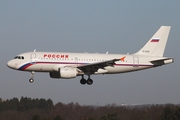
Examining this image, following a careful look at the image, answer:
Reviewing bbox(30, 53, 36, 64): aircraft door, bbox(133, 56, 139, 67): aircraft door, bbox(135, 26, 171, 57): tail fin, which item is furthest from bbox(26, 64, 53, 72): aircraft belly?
bbox(135, 26, 171, 57): tail fin

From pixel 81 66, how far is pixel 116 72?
611cm

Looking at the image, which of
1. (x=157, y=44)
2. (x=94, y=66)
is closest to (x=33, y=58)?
(x=94, y=66)

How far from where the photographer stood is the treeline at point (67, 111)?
123250 mm

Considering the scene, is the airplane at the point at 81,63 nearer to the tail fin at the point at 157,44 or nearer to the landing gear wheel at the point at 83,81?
the landing gear wheel at the point at 83,81

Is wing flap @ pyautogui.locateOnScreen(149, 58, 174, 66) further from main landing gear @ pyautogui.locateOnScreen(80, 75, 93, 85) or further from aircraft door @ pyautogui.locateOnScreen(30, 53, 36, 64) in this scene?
aircraft door @ pyautogui.locateOnScreen(30, 53, 36, 64)

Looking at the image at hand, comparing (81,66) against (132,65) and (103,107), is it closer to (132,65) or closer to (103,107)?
(132,65)

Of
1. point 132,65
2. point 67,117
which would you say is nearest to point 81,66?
point 132,65

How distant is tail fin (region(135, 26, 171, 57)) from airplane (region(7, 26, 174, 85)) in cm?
34

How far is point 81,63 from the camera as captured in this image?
58500 millimetres

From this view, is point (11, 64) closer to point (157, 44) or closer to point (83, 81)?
point (83, 81)

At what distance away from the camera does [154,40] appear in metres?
66.4

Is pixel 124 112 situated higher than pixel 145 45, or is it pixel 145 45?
pixel 145 45

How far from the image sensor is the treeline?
123250 mm

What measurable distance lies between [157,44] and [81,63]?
13.3 m
